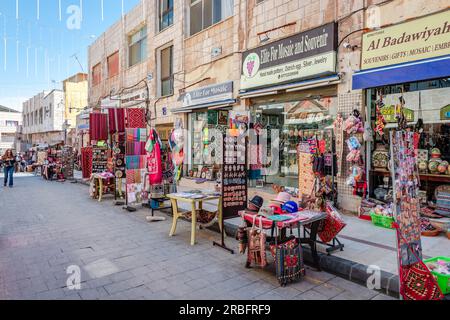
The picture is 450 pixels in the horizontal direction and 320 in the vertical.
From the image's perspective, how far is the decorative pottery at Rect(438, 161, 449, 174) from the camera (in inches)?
238

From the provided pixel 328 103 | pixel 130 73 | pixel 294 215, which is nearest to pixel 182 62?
pixel 130 73

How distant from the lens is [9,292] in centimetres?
374

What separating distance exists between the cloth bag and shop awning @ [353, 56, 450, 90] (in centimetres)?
396

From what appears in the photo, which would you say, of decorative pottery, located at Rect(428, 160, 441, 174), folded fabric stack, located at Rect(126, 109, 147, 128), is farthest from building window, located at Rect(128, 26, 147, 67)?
decorative pottery, located at Rect(428, 160, 441, 174)

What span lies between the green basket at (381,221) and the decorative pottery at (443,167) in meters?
1.33

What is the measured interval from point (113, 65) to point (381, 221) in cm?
1852

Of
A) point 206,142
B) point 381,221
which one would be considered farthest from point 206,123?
point 381,221

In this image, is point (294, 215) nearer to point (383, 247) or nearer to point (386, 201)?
point (383, 247)

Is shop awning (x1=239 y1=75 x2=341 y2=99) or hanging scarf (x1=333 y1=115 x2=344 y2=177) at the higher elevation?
shop awning (x1=239 y1=75 x2=341 y2=99)

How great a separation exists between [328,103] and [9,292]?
707 cm

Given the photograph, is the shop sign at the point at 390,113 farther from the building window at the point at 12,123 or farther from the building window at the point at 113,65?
the building window at the point at 12,123

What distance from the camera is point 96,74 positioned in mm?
23172

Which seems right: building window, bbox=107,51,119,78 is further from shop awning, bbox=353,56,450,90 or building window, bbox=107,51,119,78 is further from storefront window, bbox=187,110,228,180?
shop awning, bbox=353,56,450,90

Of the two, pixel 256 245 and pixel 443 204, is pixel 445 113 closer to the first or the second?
pixel 443 204
